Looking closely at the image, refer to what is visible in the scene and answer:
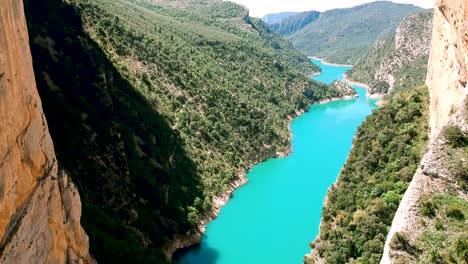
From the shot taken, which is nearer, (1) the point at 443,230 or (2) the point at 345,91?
(1) the point at 443,230

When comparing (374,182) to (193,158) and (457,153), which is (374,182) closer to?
(457,153)

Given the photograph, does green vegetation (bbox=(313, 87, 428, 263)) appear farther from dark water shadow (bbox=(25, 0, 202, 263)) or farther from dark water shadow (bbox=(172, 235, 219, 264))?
dark water shadow (bbox=(25, 0, 202, 263))

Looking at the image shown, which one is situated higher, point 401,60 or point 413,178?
point 413,178

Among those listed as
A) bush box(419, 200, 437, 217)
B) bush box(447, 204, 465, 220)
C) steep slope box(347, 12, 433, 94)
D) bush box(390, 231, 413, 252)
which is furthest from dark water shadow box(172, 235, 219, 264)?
steep slope box(347, 12, 433, 94)

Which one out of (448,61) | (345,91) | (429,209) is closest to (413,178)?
(429,209)

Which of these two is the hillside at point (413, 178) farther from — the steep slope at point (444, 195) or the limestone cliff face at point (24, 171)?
the limestone cliff face at point (24, 171)

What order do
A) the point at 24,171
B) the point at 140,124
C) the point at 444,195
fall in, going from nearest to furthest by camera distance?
1. the point at 24,171
2. the point at 444,195
3. the point at 140,124

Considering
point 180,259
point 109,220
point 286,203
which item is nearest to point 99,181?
point 109,220
